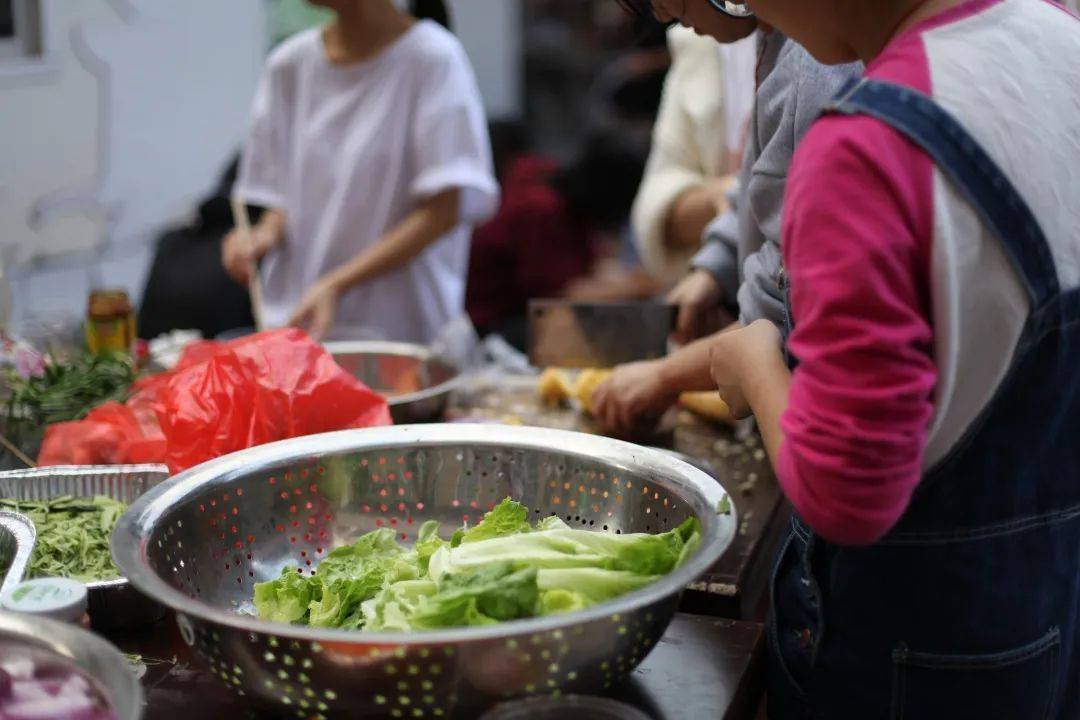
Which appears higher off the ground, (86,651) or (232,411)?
(86,651)

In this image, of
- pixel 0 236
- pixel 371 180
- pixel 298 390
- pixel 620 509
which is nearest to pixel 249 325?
pixel 0 236

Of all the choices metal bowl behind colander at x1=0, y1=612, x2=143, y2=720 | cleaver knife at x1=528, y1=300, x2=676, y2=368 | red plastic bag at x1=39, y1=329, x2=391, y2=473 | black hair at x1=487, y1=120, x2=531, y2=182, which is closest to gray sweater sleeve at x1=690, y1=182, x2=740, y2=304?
cleaver knife at x1=528, y1=300, x2=676, y2=368

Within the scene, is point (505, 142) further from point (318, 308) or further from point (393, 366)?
point (393, 366)

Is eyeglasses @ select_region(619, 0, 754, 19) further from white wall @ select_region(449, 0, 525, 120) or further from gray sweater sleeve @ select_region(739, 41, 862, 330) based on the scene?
white wall @ select_region(449, 0, 525, 120)

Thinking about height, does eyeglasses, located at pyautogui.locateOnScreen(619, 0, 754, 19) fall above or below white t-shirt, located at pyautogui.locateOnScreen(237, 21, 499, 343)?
above

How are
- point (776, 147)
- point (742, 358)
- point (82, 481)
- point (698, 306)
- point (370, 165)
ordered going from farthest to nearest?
1. point (370, 165)
2. point (698, 306)
3. point (82, 481)
4. point (776, 147)
5. point (742, 358)

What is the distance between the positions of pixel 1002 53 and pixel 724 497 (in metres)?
0.54

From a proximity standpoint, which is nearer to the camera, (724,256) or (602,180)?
(724,256)

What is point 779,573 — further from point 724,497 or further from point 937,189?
point 937,189

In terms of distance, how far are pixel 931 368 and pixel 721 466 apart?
1.19 metres

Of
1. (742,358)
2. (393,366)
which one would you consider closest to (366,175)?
(393,366)

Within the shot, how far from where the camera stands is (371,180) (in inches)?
129

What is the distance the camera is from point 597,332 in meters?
2.44

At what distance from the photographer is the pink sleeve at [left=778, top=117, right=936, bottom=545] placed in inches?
38.6
